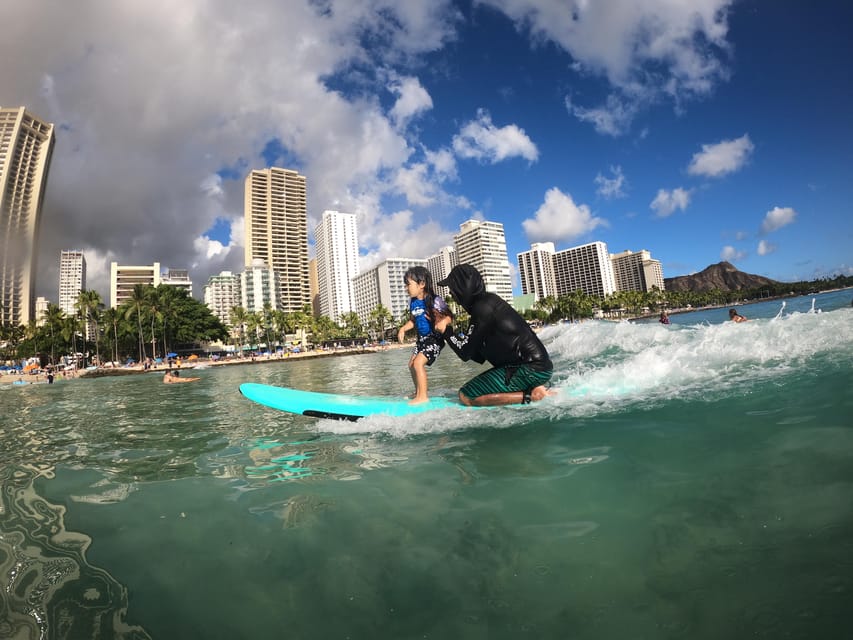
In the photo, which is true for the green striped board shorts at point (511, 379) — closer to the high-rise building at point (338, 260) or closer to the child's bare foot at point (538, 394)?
the child's bare foot at point (538, 394)

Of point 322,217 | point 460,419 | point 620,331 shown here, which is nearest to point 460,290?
point 460,419

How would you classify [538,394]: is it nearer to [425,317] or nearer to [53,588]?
[425,317]

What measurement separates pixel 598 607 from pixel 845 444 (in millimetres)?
2489

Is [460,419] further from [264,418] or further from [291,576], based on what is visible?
[264,418]

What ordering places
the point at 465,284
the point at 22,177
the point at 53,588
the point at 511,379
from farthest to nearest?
the point at 22,177
the point at 465,284
the point at 511,379
the point at 53,588

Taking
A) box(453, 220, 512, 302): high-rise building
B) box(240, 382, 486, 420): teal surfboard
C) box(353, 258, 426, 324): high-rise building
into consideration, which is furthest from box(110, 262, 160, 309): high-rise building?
box(240, 382, 486, 420): teal surfboard

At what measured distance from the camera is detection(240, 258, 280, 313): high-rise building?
13625 centimetres

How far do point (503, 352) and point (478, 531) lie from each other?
3055 millimetres

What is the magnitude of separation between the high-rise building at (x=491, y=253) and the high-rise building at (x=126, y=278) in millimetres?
113148

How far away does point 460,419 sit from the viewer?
5.00 metres

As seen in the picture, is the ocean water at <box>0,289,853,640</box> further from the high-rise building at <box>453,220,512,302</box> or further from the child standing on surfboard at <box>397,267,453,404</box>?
the high-rise building at <box>453,220,512,302</box>

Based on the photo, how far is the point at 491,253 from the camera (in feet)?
538

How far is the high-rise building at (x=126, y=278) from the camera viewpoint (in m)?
125

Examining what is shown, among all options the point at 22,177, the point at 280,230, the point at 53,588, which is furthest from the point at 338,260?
the point at 53,588
